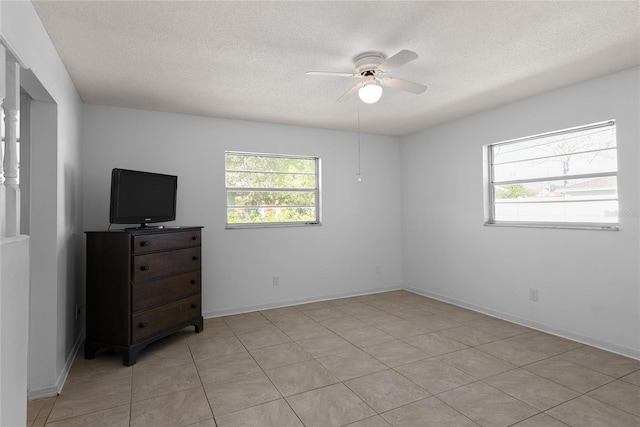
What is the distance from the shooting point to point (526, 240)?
3.63 metres

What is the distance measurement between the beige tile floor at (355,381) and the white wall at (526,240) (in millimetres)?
319

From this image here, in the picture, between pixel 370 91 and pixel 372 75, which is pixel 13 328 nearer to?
pixel 370 91

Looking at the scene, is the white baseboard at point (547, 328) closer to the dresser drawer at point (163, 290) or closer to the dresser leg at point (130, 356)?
the dresser drawer at point (163, 290)

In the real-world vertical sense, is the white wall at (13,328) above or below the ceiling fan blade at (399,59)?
below

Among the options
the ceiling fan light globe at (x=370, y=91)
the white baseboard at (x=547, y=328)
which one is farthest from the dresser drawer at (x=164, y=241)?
the white baseboard at (x=547, y=328)

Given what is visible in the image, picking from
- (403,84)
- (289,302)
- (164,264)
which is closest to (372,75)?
(403,84)

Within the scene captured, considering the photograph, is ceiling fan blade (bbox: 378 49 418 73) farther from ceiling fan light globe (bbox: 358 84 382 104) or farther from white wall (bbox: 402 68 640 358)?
white wall (bbox: 402 68 640 358)

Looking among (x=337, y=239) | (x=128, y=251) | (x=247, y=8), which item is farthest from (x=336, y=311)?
(x=247, y=8)

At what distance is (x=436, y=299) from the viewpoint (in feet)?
15.5

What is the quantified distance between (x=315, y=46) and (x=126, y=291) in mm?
2366

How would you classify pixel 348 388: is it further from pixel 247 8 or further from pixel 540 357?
pixel 247 8

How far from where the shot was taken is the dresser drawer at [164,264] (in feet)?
9.50

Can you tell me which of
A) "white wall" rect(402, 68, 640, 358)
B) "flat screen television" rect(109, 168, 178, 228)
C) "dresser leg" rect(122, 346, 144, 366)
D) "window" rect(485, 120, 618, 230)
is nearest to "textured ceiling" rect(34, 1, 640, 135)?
"white wall" rect(402, 68, 640, 358)

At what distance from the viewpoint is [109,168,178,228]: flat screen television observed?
296 cm
